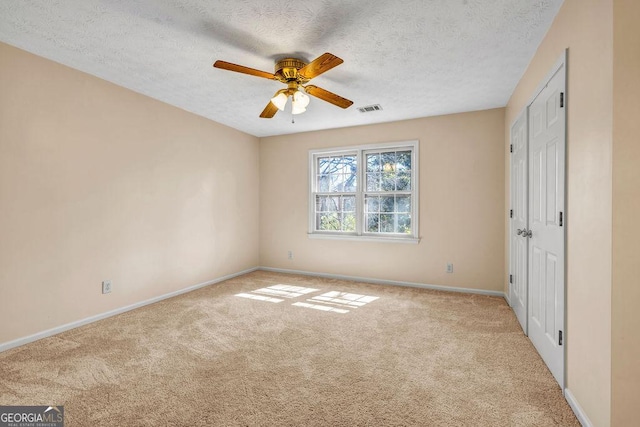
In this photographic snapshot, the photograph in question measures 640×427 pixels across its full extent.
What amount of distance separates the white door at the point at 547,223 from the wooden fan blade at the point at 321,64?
1500mm

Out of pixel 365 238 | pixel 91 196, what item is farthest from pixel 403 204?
pixel 91 196

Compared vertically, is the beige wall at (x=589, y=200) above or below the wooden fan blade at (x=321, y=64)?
below

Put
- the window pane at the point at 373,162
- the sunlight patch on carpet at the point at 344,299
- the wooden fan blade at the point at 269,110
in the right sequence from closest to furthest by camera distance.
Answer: the wooden fan blade at the point at 269,110 < the sunlight patch on carpet at the point at 344,299 < the window pane at the point at 373,162

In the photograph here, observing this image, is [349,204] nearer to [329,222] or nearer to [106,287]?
[329,222]

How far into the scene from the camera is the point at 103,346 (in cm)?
259

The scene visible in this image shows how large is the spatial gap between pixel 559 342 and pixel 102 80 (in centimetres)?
467

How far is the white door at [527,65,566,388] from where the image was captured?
198 centimetres

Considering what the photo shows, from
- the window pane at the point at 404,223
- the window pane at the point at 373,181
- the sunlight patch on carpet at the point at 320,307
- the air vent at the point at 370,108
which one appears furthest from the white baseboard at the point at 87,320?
the air vent at the point at 370,108

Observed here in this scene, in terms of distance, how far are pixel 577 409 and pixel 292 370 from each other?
1.75 metres

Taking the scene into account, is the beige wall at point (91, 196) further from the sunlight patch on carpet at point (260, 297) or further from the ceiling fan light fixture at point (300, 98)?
the ceiling fan light fixture at point (300, 98)

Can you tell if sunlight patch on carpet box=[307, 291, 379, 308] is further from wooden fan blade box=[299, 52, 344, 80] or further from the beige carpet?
wooden fan blade box=[299, 52, 344, 80]

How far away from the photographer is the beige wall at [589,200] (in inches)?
56.7

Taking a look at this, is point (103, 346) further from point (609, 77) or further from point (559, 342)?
point (609, 77)

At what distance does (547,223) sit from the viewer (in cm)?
224
